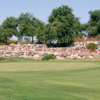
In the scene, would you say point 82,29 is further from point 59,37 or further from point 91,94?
point 91,94

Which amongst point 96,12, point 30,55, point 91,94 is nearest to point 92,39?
point 96,12

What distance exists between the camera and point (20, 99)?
26.3 feet

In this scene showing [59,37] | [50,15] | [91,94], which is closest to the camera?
[91,94]

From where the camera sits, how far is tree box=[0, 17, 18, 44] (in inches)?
2965

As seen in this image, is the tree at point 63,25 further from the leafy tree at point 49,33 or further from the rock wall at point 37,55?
the rock wall at point 37,55

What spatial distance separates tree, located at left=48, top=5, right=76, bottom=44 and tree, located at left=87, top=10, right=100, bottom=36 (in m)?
6.82

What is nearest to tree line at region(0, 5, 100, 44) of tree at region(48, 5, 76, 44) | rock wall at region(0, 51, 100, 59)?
tree at region(48, 5, 76, 44)

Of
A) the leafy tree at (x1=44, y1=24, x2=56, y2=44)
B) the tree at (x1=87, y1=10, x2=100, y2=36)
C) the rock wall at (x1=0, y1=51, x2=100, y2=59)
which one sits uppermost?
the tree at (x1=87, y1=10, x2=100, y2=36)

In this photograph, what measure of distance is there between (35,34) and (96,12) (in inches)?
738

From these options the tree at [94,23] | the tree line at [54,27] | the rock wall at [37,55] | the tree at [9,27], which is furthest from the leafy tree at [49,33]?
the tree at [9,27]

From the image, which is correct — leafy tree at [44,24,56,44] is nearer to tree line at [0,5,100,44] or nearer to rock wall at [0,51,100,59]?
tree line at [0,5,100,44]

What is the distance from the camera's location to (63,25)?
58.9m

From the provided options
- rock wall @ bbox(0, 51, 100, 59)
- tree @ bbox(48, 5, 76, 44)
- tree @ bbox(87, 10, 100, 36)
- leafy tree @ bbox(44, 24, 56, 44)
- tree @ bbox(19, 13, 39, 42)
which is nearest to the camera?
rock wall @ bbox(0, 51, 100, 59)

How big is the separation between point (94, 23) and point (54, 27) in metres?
14.7
